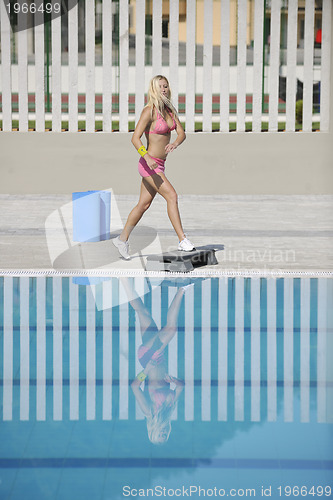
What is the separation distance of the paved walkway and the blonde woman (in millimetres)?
604

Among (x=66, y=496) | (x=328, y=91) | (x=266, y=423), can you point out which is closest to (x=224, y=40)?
(x=328, y=91)

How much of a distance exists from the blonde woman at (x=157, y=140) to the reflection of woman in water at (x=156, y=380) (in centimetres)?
139

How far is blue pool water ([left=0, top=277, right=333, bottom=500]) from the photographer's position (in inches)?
169

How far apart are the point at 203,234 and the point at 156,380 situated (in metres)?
4.40

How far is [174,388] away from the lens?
550cm

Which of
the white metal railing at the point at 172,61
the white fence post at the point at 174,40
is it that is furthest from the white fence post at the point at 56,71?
the white fence post at the point at 174,40

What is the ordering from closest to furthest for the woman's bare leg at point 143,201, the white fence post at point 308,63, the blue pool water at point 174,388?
the blue pool water at point 174,388 → the woman's bare leg at point 143,201 → the white fence post at point 308,63

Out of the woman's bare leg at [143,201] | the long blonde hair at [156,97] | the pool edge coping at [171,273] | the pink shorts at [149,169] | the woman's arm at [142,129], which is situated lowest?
the pool edge coping at [171,273]

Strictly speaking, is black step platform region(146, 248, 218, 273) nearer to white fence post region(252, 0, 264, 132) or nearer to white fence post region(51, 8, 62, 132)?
white fence post region(252, 0, 264, 132)

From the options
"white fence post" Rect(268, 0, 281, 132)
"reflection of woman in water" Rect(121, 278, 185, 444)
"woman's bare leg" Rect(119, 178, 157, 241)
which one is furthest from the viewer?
"white fence post" Rect(268, 0, 281, 132)

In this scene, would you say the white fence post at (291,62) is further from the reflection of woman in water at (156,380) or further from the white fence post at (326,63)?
the reflection of woman in water at (156,380)

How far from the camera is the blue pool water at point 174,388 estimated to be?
4.29m

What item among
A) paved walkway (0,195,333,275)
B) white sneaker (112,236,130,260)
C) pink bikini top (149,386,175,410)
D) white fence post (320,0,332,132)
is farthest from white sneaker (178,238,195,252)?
white fence post (320,0,332,132)

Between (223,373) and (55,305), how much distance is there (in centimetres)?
200
